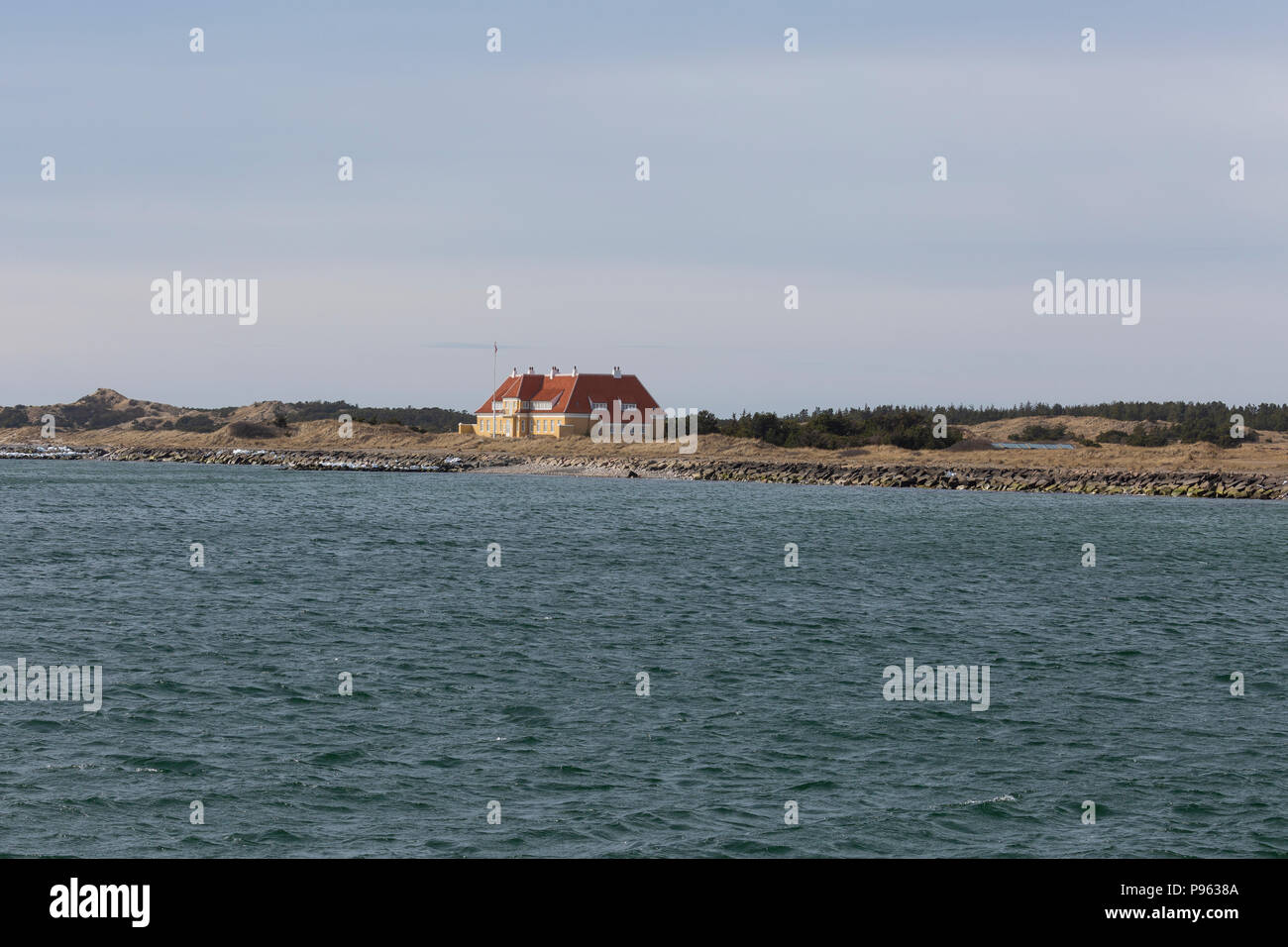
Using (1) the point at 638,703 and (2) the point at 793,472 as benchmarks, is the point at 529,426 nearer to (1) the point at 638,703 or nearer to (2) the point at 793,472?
(2) the point at 793,472

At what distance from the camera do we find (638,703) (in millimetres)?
22375

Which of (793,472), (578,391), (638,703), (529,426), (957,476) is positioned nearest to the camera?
(638,703)

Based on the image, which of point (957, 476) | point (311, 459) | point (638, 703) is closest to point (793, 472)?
point (957, 476)

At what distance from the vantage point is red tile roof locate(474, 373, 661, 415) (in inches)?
5901

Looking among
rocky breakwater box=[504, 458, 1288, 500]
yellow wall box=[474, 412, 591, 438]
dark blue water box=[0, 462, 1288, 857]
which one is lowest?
dark blue water box=[0, 462, 1288, 857]

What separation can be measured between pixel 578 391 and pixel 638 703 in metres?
129

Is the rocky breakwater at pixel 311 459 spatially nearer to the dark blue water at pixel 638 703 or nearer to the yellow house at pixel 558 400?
the yellow house at pixel 558 400

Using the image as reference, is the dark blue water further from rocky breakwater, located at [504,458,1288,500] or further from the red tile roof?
the red tile roof

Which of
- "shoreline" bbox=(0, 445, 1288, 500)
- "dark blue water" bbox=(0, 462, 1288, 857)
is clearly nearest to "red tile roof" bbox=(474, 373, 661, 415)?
"shoreline" bbox=(0, 445, 1288, 500)

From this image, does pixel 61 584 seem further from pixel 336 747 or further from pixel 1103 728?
pixel 1103 728

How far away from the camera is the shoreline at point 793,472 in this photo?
9862 cm

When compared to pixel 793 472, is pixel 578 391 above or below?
above
